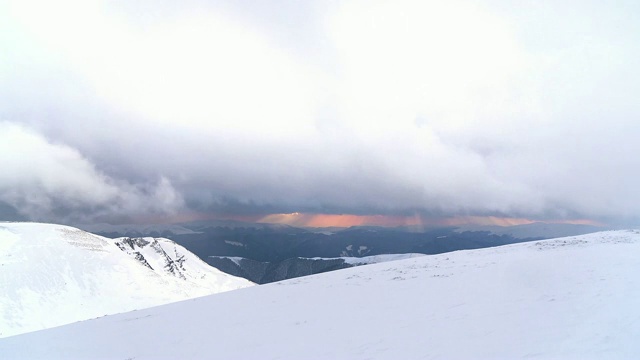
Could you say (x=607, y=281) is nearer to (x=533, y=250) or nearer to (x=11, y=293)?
(x=533, y=250)

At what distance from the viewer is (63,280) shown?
91250 mm

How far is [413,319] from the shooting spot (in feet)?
43.9

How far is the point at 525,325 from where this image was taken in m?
10.7

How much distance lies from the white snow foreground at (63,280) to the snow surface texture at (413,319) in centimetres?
6283

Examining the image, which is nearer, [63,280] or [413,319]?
[413,319]

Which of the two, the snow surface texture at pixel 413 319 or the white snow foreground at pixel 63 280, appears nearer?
the snow surface texture at pixel 413 319

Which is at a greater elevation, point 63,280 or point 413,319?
point 413,319

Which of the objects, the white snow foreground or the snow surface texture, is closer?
the snow surface texture

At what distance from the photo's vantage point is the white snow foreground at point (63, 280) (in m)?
73.8

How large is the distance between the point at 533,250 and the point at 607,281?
1288 centimetres

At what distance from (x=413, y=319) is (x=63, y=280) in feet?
A: 346

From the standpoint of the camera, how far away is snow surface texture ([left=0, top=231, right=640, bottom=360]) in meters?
9.80

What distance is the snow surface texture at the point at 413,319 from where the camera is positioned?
9.80 metres

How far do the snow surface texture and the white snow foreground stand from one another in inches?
2474
